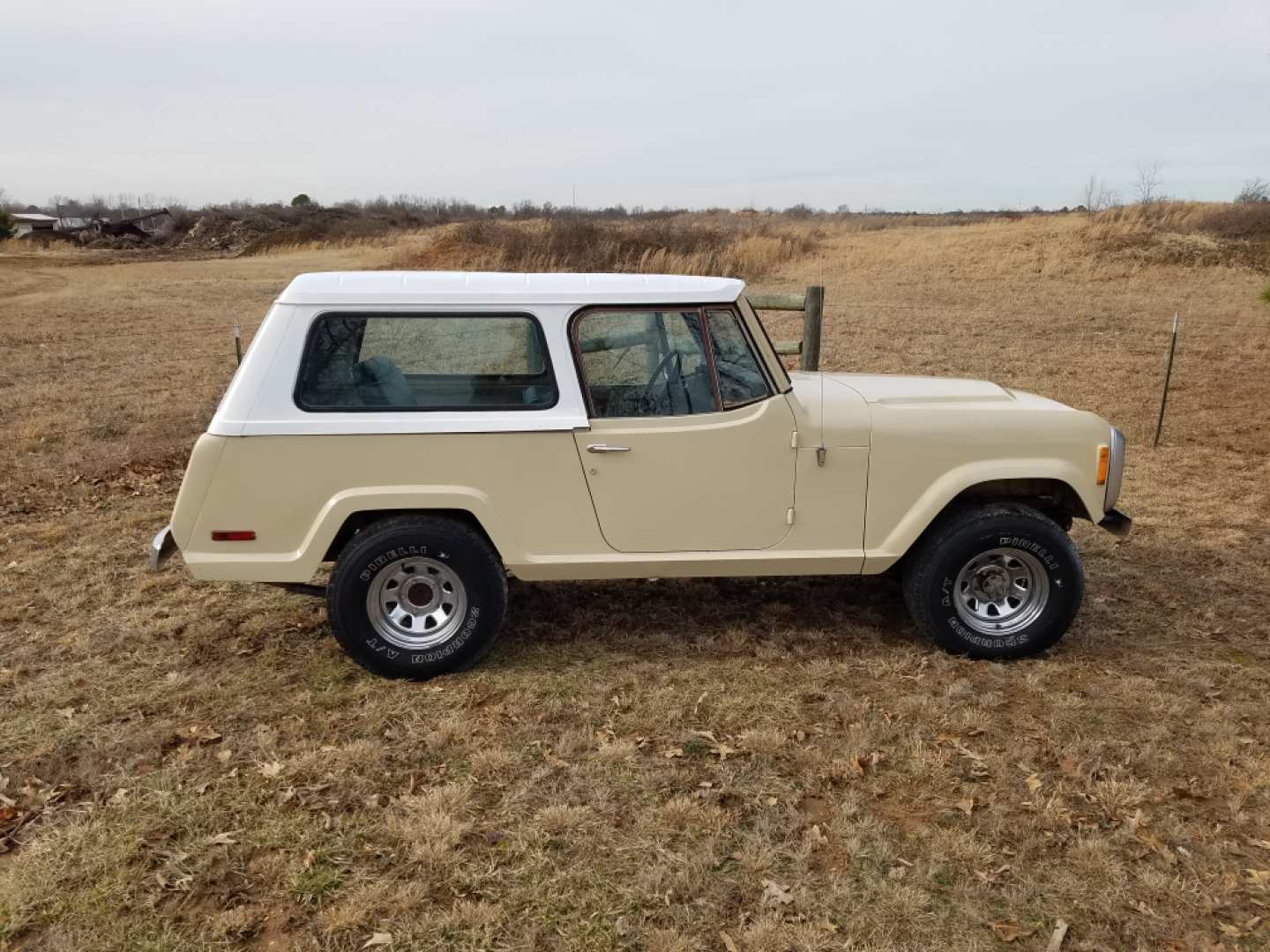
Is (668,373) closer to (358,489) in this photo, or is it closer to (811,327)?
(358,489)

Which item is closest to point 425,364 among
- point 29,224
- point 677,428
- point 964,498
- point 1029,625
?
point 677,428

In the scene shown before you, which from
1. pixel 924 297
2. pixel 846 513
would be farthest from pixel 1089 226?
pixel 846 513

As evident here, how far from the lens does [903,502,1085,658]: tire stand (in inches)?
174

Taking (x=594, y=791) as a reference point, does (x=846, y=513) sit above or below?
above

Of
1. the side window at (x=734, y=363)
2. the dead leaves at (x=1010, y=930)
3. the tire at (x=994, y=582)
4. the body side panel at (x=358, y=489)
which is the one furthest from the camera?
the tire at (x=994, y=582)

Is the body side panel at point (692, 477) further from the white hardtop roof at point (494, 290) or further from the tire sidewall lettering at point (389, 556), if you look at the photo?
the tire sidewall lettering at point (389, 556)

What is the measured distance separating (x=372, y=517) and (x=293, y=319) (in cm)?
95

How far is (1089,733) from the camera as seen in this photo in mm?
3963

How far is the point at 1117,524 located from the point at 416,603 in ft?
11.2

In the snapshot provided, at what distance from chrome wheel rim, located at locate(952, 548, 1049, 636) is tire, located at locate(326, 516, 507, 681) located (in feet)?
→ 7.34

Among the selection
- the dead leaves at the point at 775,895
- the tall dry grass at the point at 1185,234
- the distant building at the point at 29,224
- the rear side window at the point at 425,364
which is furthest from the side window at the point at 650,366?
the distant building at the point at 29,224

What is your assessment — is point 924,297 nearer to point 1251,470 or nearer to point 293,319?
point 1251,470

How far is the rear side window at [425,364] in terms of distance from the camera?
4.11m

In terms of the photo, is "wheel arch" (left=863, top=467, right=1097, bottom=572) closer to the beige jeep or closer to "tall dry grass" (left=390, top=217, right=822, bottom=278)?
the beige jeep
